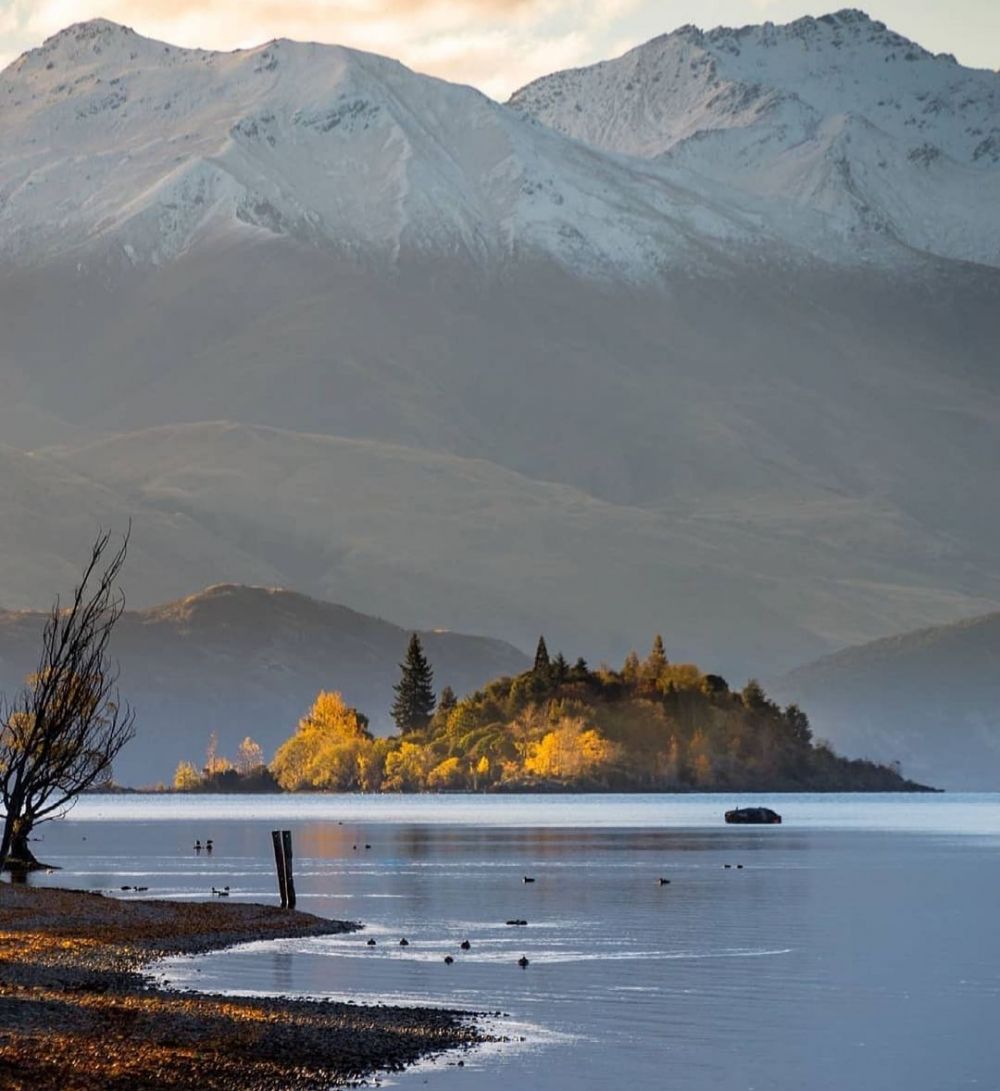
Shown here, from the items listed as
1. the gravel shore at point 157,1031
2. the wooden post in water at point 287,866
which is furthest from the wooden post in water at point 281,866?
the gravel shore at point 157,1031

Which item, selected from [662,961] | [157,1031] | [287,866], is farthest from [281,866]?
[157,1031]

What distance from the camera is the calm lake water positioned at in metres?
59.5

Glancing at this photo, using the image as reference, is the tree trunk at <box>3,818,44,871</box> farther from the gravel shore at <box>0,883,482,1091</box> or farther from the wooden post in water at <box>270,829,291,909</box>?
the gravel shore at <box>0,883,482,1091</box>

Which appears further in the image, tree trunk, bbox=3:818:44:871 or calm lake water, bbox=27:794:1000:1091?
tree trunk, bbox=3:818:44:871

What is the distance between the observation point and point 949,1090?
55.8 metres

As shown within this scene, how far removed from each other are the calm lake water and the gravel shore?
1879mm

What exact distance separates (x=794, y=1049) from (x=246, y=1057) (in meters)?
13.7

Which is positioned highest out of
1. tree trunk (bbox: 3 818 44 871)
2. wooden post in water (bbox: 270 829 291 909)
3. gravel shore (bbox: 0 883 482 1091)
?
tree trunk (bbox: 3 818 44 871)

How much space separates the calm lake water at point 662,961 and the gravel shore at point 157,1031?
1879mm

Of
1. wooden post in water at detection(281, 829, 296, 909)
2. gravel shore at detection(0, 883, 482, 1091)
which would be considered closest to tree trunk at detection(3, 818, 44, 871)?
wooden post in water at detection(281, 829, 296, 909)

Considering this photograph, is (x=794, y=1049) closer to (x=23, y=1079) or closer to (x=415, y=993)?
(x=415, y=993)

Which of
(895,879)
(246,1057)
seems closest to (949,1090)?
(246,1057)

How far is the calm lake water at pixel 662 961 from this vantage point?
59.5 metres

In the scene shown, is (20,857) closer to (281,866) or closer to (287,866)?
(287,866)
